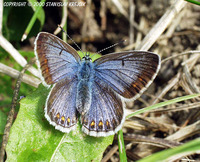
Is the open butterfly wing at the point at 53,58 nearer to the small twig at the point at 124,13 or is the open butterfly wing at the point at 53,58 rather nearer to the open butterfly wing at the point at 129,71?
the open butterfly wing at the point at 129,71

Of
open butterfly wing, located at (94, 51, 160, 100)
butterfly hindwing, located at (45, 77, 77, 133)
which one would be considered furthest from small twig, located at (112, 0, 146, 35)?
butterfly hindwing, located at (45, 77, 77, 133)

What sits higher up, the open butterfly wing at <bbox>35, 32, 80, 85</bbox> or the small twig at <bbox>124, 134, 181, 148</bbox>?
the open butterfly wing at <bbox>35, 32, 80, 85</bbox>

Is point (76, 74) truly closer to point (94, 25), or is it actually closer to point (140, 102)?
point (140, 102)

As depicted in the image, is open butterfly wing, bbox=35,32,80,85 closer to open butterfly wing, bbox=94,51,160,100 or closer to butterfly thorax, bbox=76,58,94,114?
butterfly thorax, bbox=76,58,94,114

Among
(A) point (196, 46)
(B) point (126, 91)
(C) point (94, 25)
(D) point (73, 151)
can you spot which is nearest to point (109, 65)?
(B) point (126, 91)

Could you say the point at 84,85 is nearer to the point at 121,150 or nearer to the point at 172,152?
the point at 121,150

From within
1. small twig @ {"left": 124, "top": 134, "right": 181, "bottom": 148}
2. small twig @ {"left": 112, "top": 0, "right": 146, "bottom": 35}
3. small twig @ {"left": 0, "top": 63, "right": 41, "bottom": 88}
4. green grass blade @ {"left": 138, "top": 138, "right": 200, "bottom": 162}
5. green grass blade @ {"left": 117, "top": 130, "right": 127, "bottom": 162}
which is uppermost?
small twig @ {"left": 112, "top": 0, "right": 146, "bottom": 35}

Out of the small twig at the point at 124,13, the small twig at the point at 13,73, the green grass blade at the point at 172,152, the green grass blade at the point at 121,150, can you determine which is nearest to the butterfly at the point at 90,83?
the green grass blade at the point at 121,150

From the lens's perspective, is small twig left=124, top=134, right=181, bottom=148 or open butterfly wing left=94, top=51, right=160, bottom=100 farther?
small twig left=124, top=134, right=181, bottom=148
